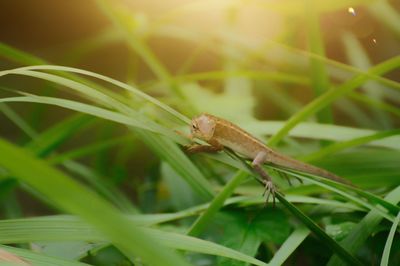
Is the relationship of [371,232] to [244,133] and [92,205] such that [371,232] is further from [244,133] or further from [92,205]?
[92,205]

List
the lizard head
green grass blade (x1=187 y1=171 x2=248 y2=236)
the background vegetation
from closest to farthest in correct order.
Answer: the background vegetation → green grass blade (x1=187 y1=171 x2=248 y2=236) → the lizard head

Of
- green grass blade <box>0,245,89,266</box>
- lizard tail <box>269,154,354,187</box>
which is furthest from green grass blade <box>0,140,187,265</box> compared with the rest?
lizard tail <box>269,154,354,187</box>

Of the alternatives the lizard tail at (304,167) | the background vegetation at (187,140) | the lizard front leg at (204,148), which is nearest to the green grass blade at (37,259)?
the background vegetation at (187,140)

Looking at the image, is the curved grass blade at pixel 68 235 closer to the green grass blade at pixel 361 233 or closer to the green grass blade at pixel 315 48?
the green grass blade at pixel 361 233

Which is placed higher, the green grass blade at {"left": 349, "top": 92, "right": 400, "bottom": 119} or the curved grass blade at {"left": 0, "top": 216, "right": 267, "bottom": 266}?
the green grass blade at {"left": 349, "top": 92, "right": 400, "bottom": 119}

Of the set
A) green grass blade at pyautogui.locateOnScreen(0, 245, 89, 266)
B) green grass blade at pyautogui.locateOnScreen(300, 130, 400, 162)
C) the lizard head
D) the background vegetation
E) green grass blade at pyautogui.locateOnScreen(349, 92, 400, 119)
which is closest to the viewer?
green grass blade at pyautogui.locateOnScreen(0, 245, 89, 266)

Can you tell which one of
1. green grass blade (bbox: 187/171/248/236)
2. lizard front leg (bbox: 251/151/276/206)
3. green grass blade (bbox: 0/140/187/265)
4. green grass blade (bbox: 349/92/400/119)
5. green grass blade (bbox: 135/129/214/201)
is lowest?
green grass blade (bbox: 0/140/187/265)

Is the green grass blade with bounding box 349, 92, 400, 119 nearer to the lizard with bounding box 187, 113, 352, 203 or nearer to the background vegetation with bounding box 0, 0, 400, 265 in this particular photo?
the background vegetation with bounding box 0, 0, 400, 265

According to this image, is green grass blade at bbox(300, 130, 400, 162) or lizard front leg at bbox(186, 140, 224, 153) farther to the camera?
green grass blade at bbox(300, 130, 400, 162)

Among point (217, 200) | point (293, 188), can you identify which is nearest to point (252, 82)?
point (293, 188)

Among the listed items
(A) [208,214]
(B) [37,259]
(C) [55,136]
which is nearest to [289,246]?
(A) [208,214]
